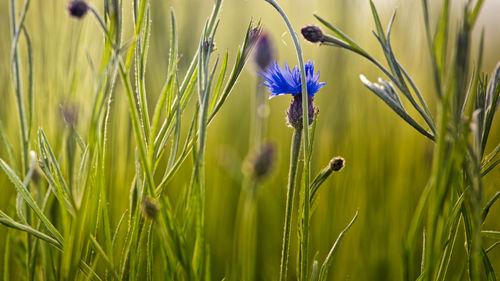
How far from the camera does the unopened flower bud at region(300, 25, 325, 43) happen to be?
451mm

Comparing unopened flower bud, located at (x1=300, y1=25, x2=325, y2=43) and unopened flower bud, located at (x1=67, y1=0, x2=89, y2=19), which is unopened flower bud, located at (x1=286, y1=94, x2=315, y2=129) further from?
unopened flower bud, located at (x1=67, y1=0, x2=89, y2=19)

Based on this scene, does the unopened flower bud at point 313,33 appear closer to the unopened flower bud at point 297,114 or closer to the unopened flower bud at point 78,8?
the unopened flower bud at point 297,114

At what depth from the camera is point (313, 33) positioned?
1.48ft

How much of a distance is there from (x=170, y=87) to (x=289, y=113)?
14cm

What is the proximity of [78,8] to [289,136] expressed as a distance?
51.7 inches

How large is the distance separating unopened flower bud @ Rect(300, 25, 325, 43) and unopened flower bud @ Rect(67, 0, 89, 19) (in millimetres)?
208

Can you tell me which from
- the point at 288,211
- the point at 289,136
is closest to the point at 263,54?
the point at 288,211

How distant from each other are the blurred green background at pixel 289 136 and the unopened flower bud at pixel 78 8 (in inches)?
3.9

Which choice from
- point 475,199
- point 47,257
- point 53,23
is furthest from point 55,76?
point 475,199

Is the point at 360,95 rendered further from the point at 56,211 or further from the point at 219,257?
the point at 56,211

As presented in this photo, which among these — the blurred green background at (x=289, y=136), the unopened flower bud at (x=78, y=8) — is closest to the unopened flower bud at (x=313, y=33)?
the blurred green background at (x=289, y=136)

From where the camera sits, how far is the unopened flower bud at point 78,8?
1.28 ft

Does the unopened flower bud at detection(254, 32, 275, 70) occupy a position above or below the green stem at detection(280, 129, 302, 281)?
above

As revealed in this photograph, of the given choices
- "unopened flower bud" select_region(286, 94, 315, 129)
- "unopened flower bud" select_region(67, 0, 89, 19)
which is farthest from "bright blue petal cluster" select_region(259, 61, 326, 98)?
"unopened flower bud" select_region(67, 0, 89, 19)
